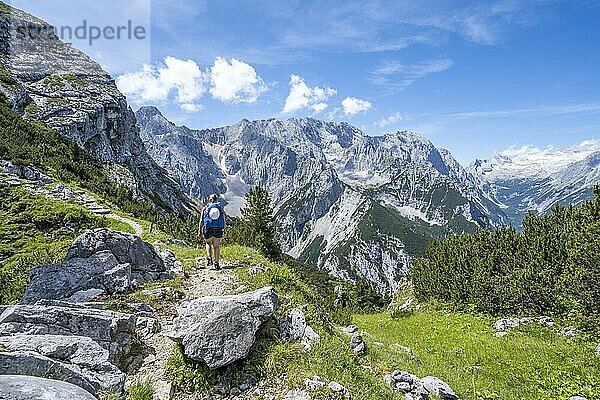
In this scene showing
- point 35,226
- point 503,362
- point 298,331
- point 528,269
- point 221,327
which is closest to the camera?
point 221,327

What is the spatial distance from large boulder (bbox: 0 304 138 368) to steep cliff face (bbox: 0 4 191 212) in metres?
83.7

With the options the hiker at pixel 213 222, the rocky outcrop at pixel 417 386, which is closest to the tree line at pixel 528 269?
the rocky outcrop at pixel 417 386

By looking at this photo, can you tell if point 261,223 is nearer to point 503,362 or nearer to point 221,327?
point 503,362

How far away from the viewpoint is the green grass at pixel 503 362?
1207cm

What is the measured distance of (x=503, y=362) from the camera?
15.4 metres

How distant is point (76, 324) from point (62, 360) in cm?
188

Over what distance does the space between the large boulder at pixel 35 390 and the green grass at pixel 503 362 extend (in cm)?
874

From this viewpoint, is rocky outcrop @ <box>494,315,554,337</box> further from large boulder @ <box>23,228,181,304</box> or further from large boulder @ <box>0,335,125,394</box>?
large boulder @ <box>0,335,125,394</box>

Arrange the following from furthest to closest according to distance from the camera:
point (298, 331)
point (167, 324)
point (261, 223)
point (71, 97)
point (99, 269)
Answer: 1. point (71, 97)
2. point (261, 223)
3. point (99, 269)
4. point (167, 324)
5. point (298, 331)

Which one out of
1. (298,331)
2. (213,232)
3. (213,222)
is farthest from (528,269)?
(213,222)

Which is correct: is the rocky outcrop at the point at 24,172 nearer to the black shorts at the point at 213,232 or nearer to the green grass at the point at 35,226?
the green grass at the point at 35,226

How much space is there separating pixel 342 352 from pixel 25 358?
26.3 ft

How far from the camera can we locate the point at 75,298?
519 inches

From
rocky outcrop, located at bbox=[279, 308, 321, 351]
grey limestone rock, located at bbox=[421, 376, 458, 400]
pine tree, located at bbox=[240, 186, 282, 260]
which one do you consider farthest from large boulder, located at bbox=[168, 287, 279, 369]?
pine tree, located at bbox=[240, 186, 282, 260]
